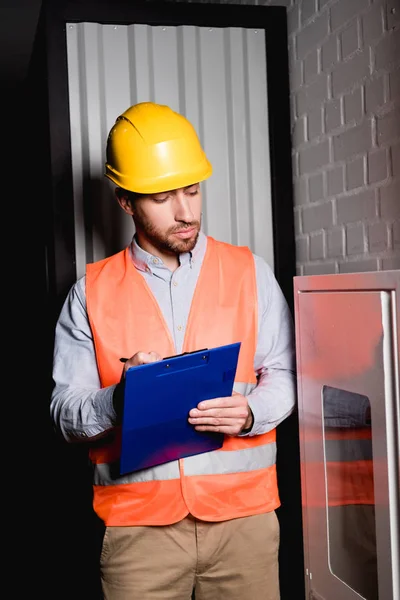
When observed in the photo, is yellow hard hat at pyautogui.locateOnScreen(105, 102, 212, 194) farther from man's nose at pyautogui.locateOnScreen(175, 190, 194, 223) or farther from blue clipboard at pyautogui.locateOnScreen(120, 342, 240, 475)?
blue clipboard at pyautogui.locateOnScreen(120, 342, 240, 475)

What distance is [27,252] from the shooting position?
424 cm

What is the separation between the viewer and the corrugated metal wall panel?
2365mm

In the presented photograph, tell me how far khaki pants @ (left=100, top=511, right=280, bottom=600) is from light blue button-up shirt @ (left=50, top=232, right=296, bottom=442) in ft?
0.90

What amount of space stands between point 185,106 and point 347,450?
141cm

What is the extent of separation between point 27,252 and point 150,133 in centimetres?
257

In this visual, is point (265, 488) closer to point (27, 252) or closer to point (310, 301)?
point (310, 301)

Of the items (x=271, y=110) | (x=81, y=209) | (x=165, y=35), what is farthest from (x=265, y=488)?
(x=165, y=35)

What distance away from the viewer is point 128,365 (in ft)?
5.33

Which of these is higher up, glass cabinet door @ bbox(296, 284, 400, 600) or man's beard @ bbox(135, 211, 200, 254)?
man's beard @ bbox(135, 211, 200, 254)

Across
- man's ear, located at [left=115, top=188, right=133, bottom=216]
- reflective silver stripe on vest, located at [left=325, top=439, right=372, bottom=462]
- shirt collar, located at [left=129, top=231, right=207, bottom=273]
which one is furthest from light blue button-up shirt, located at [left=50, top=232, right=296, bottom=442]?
reflective silver stripe on vest, located at [left=325, top=439, right=372, bottom=462]

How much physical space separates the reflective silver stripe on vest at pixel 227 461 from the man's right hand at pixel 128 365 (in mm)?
243

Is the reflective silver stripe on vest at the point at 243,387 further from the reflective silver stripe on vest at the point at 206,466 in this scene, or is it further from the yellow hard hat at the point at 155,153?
the yellow hard hat at the point at 155,153

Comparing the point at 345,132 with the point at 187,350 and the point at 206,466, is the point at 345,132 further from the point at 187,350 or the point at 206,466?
the point at 206,466

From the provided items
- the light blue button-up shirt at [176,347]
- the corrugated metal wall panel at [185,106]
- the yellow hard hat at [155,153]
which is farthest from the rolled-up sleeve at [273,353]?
the corrugated metal wall panel at [185,106]
